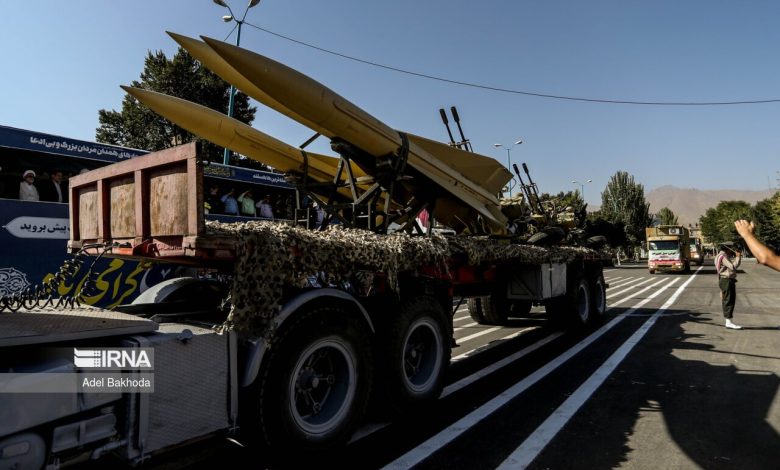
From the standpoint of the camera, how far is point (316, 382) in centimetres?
359

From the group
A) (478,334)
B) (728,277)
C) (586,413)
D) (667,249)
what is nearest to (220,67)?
(586,413)

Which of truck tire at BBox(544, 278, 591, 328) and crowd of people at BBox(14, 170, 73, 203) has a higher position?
crowd of people at BBox(14, 170, 73, 203)

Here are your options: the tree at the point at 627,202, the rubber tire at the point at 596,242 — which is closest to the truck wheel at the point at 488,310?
the rubber tire at the point at 596,242

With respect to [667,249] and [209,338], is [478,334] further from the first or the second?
[667,249]

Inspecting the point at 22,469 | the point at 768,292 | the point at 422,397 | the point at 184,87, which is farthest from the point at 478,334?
the point at 184,87

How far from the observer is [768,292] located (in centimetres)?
1686

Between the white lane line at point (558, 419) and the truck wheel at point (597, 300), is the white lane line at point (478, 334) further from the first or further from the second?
the white lane line at point (558, 419)

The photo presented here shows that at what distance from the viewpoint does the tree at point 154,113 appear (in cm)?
3269

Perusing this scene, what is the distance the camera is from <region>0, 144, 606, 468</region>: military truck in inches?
94.2

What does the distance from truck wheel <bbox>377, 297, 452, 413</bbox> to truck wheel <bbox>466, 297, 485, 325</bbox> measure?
16.9ft

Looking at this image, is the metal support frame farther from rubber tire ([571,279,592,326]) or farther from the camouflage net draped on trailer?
rubber tire ([571,279,592,326])

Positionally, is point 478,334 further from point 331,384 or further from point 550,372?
point 331,384

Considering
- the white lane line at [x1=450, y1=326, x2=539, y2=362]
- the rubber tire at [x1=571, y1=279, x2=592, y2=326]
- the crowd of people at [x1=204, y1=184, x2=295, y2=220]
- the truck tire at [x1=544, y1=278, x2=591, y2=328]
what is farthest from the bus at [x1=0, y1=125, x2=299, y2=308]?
the rubber tire at [x1=571, y1=279, x2=592, y2=326]

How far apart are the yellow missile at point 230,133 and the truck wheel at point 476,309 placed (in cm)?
458
